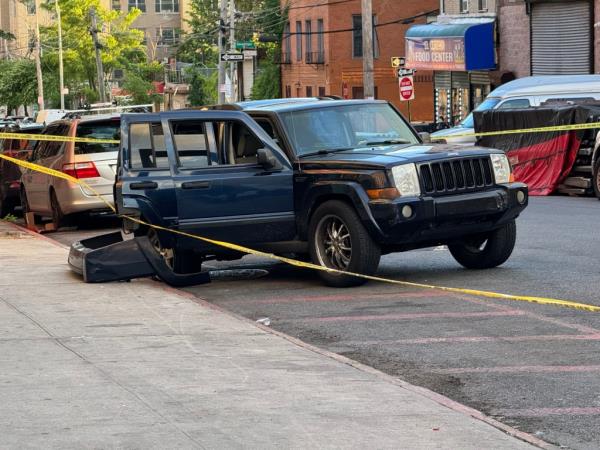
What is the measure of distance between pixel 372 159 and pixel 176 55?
10407 cm

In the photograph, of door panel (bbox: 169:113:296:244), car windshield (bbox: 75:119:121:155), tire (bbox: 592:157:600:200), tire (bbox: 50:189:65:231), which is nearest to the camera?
door panel (bbox: 169:113:296:244)

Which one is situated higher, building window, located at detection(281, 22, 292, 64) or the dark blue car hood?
building window, located at detection(281, 22, 292, 64)

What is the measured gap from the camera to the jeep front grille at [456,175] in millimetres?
12180

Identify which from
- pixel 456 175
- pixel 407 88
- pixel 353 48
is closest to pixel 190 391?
pixel 456 175

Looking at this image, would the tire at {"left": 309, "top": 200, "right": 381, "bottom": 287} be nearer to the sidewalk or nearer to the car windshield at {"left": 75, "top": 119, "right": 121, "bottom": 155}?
the sidewalk

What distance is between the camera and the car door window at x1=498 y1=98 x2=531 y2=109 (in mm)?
27781

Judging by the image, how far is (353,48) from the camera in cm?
6203

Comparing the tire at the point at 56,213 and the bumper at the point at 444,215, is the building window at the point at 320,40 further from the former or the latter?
the bumper at the point at 444,215

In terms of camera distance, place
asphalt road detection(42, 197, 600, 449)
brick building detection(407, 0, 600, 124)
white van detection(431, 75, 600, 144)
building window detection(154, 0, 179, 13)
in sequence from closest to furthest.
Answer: asphalt road detection(42, 197, 600, 449) < white van detection(431, 75, 600, 144) < brick building detection(407, 0, 600, 124) < building window detection(154, 0, 179, 13)

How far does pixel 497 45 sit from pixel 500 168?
32.4 metres

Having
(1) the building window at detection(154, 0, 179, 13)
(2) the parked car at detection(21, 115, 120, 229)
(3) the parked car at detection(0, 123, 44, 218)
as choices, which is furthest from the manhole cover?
(1) the building window at detection(154, 0, 179, 13)

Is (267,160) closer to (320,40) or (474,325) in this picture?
(474,325)

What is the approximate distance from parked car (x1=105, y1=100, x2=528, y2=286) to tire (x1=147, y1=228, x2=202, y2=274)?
1 cm

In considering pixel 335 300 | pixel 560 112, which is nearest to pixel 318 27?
pixel 560 112
